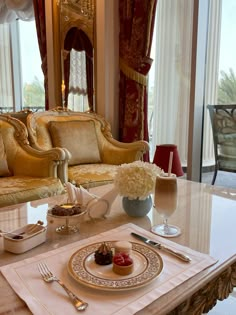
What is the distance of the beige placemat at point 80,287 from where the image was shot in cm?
77

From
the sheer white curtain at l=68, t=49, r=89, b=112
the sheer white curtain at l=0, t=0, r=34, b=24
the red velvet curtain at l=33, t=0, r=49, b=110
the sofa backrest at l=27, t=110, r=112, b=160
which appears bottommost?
the sofa backrest at l=27, t=110, r=112, b=160

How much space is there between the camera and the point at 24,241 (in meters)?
1.07

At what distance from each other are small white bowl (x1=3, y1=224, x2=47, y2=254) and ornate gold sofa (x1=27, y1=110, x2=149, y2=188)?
1.45 metres

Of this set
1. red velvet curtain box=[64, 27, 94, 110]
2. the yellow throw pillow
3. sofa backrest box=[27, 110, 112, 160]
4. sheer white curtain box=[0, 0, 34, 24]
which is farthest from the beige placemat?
sheer white curtain box=[0, 0, 34, 24]

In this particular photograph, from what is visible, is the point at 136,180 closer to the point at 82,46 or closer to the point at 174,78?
the point at 174,78

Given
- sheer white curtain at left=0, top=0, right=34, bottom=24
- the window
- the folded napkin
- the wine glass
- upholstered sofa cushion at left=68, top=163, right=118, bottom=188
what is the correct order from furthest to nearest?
the window → sheer white curtain at left=0, top=0, right=34, bottom=24 → upholstered sofa cushion at left=68, top=163, right=118, bottom=188 → the folded napkin → the wine glass

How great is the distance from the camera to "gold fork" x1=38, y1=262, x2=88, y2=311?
2.51 ft

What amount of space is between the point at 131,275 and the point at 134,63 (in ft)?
8.52

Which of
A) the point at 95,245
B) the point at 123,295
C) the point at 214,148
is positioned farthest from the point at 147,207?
the point at 214,148

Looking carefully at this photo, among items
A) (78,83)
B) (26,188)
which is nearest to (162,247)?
(26,188)

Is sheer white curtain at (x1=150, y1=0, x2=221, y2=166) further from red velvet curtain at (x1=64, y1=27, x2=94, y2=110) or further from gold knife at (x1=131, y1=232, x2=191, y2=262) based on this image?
gold knife at (x1=131, y1=232, x2=191, y2=262)

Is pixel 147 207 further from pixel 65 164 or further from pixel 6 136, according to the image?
pixel 6 136

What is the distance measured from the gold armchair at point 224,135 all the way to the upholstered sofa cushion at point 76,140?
1183 millimetres

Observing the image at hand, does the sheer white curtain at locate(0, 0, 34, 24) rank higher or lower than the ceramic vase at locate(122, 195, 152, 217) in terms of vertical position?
higher
